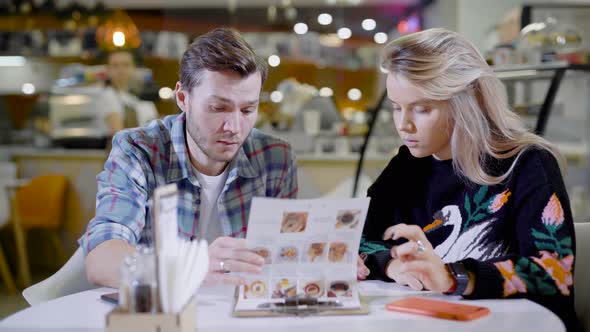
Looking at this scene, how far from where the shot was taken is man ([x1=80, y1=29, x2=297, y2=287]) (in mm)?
2076

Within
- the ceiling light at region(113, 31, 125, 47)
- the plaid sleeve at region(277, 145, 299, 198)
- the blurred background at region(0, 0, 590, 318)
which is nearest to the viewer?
the plaid sleeve at region(277, 145, 299, 198)

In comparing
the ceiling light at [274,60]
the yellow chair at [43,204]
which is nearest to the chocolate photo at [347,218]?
the yellow chair at [43,204]

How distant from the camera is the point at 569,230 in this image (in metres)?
1.73

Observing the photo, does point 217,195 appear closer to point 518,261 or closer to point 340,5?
point 518,261

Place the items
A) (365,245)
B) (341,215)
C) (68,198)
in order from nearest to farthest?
(341,215), (365,245), (68,198)

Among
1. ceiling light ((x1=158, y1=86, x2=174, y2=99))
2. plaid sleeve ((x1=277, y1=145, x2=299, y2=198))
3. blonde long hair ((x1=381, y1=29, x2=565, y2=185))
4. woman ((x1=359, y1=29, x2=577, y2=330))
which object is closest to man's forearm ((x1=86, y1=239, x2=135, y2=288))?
woman ((x1=359, y1=29, x2=577, y2=330))

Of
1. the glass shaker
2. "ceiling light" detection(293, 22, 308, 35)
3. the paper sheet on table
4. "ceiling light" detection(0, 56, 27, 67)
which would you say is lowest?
the paper sheet on table

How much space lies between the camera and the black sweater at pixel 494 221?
1.67 meters

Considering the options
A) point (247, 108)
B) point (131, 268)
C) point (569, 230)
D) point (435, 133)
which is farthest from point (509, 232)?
point (131, 268)

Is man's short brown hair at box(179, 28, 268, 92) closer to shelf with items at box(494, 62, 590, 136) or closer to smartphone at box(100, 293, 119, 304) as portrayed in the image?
smartphone at box(100, 293, 119, 304)

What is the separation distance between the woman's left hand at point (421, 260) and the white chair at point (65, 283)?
1018mm

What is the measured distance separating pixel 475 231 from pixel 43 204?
16.4 feet

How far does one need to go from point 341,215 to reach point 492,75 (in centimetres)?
72

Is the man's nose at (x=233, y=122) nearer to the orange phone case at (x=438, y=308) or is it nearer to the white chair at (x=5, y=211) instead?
the orange phone case at (x=438, y=308)
